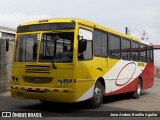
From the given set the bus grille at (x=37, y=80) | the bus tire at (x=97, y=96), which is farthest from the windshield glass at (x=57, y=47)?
the bus tire at (x=97, y=96)

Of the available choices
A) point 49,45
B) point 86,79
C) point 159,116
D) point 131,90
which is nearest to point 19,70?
point 49,45

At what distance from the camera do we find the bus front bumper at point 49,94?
11391 millimetres

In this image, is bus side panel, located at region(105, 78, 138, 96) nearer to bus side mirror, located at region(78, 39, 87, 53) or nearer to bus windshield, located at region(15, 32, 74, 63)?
bus side mirror, located at region(78, 39, 87, 53)

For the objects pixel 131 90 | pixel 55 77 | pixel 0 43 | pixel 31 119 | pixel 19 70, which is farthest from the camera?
pixel 0 43

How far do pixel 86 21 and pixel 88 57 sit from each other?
48.1 inches

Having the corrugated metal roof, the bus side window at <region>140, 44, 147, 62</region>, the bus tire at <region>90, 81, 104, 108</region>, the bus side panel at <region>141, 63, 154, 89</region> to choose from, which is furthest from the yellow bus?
the corrugated metal roof

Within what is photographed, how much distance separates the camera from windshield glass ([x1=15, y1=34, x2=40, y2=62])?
1212 cm

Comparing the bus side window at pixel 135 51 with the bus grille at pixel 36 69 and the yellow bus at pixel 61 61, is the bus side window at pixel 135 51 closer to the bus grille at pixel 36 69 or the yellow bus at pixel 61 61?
the yellow bus at pixel 61 61

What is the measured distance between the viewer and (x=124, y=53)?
16391 mm

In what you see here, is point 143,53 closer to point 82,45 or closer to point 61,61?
point 82,45

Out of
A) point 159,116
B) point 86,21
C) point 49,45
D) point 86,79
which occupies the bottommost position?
point 159,116

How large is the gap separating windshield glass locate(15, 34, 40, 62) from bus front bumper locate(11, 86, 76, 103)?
3.23 feet

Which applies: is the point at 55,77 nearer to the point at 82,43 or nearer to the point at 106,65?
the point at 82,43

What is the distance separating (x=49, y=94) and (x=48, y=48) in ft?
4.91
